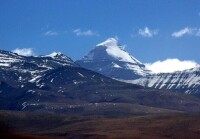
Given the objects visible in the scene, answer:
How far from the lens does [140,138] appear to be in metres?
187

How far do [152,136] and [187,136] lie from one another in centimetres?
1397

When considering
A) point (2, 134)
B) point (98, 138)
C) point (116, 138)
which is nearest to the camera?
point (2, 134)

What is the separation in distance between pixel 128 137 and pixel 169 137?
19.1 meters

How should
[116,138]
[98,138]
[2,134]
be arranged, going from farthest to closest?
[98,138] < [116,138] < [2,134]

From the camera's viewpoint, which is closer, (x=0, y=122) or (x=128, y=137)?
(x=0, y=122)

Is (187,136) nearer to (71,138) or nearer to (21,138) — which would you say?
(71,138)

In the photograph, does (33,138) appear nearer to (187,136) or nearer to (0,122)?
(0,122)

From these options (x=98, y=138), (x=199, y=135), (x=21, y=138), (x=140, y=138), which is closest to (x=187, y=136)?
(x=199, y=135)

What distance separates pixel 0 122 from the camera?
1423 cm

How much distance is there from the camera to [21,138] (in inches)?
558

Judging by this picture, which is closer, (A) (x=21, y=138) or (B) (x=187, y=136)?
(A) (x=21, y=138)

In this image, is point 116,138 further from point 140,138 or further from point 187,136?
point 187,136

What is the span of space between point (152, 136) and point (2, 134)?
611ft

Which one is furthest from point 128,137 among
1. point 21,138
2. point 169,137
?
point 21,138
